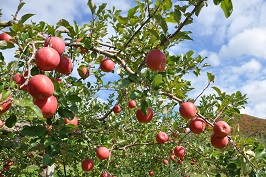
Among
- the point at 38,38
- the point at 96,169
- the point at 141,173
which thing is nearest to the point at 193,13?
the point at 38,38

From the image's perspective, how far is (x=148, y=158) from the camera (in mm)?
6578

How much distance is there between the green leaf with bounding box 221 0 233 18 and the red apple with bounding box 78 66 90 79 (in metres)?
1.45

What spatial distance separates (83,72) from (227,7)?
1.50 meters

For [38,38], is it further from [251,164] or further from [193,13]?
[251,164]

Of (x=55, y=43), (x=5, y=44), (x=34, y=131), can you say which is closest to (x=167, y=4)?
(x=55, y=43)

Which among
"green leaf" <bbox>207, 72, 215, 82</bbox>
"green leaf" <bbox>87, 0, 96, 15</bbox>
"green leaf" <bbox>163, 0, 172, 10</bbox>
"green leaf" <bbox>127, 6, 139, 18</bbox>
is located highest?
"green leaf" <bbox>87, 0, 96, 15</bbox>

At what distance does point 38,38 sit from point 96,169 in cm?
331

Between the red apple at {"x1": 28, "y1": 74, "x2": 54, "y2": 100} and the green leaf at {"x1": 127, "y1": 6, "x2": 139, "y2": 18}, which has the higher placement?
the green leaf at {"x1": 127, "y1": 6, "x2": 139, "y2": 18}

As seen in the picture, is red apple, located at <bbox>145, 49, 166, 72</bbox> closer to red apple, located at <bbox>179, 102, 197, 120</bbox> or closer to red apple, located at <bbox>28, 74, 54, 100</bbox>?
red apple, located at <bbox>179, 102, 197, 120</bbox>

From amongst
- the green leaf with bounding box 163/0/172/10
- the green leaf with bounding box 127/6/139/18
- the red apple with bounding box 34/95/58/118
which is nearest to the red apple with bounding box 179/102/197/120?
the green leaf with bounding box 163/0/172/10

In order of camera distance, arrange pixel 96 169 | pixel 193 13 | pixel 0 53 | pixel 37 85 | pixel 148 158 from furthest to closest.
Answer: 1. pixel 148 158
2. pixel 96 169
3. pixel 0 53
4. pixel 193 13
5. pixel 37 85

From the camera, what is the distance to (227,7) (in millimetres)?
1676

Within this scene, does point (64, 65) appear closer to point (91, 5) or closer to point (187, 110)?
point (91, 5)

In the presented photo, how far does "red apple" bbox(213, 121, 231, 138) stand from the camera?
2280 millimetres
